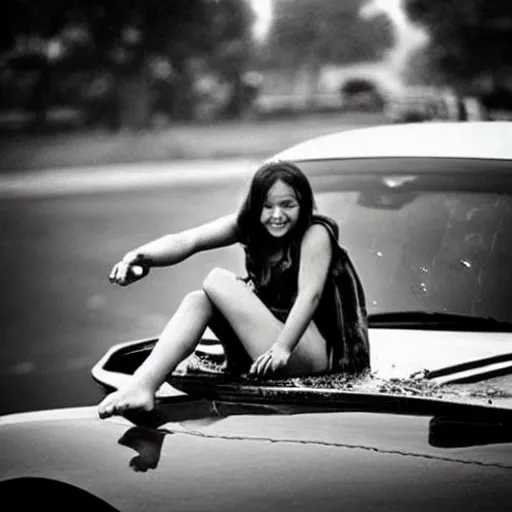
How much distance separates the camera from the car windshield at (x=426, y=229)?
3.42 metres

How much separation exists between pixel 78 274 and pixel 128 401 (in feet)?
26.7

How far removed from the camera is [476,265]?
3.49 metres

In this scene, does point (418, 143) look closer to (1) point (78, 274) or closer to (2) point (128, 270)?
(2) point (128, 270)

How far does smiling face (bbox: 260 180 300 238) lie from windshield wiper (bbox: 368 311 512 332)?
735 mm

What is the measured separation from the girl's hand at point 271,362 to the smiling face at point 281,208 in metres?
0.30

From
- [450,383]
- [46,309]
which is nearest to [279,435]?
[450,383]

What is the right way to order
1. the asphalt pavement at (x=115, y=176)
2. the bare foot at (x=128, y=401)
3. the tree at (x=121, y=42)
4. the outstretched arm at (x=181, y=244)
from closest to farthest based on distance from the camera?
1. the bare foot at (x=128, y=401)
2. the outstretched arm at (x=181, y=244)
3. the asphalt pavement at (x=115, y=176)
4. the tree at (x=121, y=42)

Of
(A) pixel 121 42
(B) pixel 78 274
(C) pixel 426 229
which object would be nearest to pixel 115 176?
(A) pixel 121 42

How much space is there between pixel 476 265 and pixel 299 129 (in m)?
25.0

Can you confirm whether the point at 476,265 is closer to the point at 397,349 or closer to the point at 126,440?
A: the point at 397,349

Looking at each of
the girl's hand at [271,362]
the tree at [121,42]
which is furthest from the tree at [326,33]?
the girl's hand at [271,362]

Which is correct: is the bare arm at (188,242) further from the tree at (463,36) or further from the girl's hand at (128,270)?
the tree at (463,36)

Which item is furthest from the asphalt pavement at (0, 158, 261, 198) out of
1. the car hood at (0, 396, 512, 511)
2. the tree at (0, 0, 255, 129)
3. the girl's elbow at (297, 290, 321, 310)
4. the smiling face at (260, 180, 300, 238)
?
the car hood at (0, 396, 512, 511)

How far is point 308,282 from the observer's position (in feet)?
Result: 8.82
